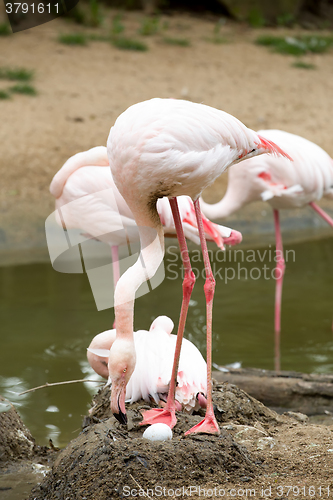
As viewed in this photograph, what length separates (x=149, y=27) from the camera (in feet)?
40.8

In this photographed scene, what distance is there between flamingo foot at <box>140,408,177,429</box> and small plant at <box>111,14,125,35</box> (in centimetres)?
1013

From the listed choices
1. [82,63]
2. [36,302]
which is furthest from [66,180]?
[82,63]

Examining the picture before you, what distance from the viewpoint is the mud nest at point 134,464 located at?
2.64m

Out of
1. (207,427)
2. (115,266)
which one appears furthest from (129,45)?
A: (207,427)

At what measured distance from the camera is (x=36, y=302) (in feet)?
20.0

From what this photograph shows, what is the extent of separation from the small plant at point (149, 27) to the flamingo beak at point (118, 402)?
10.8 m

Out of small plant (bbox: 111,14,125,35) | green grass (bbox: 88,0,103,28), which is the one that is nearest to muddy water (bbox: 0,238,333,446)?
small plant (bbox: 111,14,125,35)

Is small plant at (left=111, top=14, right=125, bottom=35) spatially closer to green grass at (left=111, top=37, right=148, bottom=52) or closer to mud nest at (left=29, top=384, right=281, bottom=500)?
green grass at (left=111, top=37, right=148, bottom=52)

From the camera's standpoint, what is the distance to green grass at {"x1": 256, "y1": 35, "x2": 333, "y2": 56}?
12.5m

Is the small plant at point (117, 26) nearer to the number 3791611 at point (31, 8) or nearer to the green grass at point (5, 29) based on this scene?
the number 3791611 at point (31, 8)

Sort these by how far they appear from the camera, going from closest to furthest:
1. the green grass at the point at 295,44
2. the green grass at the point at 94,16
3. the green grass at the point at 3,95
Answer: the green grass at the point at 3,95 < the green grass at the point at 94,16 < the green grass at the point at 295,44

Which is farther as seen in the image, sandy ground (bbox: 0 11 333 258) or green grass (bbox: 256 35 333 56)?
green grass (bbox: 256 35 333 56)

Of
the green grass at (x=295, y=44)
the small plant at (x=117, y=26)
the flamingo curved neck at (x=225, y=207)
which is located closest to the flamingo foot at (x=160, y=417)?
the flamingo curved neck at (x=225, y=207)

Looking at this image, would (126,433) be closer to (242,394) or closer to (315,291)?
(242,394)
